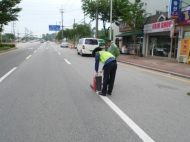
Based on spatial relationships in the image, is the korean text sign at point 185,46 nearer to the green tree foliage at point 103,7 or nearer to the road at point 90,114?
the road at point 90,114

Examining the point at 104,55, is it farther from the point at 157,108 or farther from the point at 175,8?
the point at 175,8

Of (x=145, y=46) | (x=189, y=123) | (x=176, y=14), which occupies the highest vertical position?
(x=176, y=14)

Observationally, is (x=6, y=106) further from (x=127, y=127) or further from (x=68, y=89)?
(x=127, y=127)

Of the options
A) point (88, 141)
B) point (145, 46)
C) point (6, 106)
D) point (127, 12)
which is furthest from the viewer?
point (145, 46)

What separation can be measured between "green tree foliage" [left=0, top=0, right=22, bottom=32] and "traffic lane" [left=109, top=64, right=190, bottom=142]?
20366 mm

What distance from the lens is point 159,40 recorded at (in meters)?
17.6

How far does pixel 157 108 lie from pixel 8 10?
23.6 metres

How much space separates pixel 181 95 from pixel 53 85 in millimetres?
4226

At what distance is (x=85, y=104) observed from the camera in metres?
4.50

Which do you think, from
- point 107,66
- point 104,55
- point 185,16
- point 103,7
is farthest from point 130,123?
point 103,7

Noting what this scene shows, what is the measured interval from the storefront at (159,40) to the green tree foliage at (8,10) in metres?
16.2

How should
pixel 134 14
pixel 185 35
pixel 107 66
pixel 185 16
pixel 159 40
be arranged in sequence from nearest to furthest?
1. pixel 107 66
2. pixel 185 16
3. pixel 185 35
4. pixel 134 14
5. pixel 159 40

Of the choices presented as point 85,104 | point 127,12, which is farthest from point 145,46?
point 85,104

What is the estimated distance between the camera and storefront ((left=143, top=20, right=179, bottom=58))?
1542 cm
